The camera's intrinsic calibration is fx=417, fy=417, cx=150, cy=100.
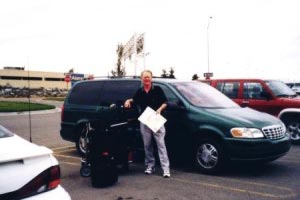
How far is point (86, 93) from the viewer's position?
9180mm

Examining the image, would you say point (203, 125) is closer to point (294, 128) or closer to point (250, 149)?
point (250, 149)

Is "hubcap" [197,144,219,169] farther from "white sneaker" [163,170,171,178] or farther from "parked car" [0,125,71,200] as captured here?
"parked car" [0,125,71,200]

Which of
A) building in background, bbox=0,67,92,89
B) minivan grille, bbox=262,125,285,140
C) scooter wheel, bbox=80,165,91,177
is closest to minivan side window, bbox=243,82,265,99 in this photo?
minivan grille, bbox=262,125,285,140

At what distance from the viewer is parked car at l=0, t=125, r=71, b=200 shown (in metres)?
2.94

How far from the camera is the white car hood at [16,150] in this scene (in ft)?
9.95

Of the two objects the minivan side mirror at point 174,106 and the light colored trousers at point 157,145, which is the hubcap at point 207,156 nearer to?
the light colored trousers at point 157,145

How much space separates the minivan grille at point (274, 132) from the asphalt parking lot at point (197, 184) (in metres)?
0.67

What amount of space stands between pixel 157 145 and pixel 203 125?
0.87 m

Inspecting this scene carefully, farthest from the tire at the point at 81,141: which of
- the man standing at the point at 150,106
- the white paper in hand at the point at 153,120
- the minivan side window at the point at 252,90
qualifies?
the minivan side window at the point at 252,90

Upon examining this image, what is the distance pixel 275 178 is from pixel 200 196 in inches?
69.2

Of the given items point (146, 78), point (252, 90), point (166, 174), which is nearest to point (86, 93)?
point (146, 78)

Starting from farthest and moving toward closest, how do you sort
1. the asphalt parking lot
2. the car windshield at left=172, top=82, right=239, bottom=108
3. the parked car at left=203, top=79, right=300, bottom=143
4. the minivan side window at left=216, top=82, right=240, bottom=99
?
the minivan side window at left=216, top=82, right=240, bottom=99
the parked car at left=203, top=79, right=300, bottom=143
the car windshield at left=172, top=82, right=239, bottom=108
the asphalt parking lot

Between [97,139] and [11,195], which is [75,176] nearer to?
[97,139]

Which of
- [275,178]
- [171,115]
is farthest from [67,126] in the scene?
[275,178]
